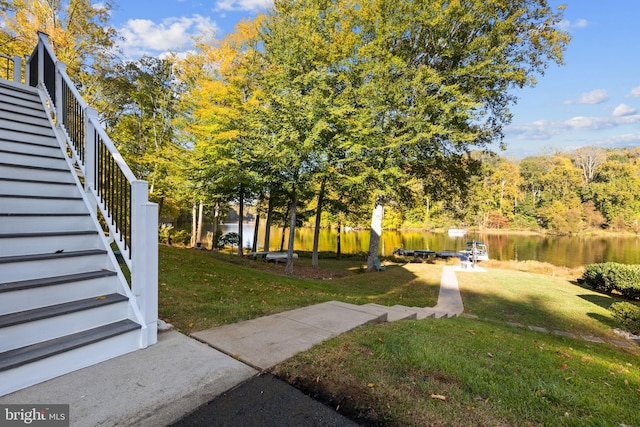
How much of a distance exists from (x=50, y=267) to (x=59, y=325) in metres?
0.62

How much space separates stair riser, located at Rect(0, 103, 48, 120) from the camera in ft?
14.1

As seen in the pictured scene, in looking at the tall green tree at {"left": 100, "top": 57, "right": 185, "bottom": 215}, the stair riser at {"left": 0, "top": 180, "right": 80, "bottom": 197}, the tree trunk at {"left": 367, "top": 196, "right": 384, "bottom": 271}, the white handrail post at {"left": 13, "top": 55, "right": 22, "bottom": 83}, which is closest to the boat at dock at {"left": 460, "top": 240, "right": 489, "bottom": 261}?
the tree trunk at {"left": 367, "top": 196, "right": 384, "bottom": 271}

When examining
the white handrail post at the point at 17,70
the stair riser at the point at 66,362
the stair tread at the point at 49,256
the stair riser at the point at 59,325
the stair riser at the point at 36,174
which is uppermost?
the white handrail post at the point at 17,70

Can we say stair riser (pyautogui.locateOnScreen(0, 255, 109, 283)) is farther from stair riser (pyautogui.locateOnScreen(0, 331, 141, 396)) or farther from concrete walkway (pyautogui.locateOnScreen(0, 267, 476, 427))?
concrete walkway (pyautogui.locateOnScreen(0, 267, 476, 427))

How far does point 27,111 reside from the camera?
4.45 metres

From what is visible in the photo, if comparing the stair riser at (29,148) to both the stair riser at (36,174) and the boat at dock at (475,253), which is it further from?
the boat at dock at (475,253)

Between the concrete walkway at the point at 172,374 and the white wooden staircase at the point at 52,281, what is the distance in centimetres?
15

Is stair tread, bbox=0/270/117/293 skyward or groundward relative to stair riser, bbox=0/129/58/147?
groundward

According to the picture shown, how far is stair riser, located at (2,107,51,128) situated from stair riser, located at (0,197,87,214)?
1.95 meters

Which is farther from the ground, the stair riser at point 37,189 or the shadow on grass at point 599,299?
the stair riser at point 37,189

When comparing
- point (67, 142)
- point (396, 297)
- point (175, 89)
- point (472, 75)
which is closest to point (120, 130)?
point (175, 89)

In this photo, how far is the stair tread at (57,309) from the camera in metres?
2.05

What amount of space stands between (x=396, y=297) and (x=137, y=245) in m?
7.59

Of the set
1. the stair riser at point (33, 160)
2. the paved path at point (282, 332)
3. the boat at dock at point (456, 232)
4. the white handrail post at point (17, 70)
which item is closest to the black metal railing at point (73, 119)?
the stair riser at point (33, 160)
